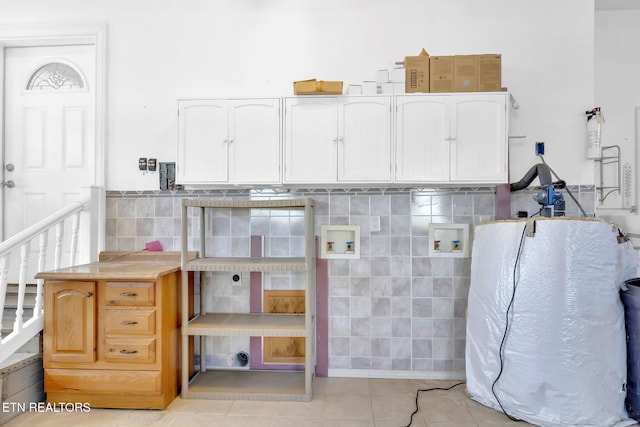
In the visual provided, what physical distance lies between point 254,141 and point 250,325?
4.19ft

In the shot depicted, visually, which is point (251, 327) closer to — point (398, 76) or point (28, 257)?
point (28, 257)

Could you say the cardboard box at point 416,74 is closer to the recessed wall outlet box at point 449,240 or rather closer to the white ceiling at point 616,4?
the recessed wall outlet box at point 449,240

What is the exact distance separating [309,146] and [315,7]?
120 cm

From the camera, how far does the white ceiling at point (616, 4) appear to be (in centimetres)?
320

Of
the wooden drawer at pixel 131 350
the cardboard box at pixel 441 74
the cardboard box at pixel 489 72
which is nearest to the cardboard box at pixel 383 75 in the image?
the cardboard box at pixel 441 74

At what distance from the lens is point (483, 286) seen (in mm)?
2330

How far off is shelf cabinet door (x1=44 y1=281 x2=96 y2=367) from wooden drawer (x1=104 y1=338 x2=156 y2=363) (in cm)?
11

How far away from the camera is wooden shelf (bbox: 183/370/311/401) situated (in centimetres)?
247

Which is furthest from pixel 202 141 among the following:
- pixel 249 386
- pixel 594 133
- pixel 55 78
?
pixel 594 133

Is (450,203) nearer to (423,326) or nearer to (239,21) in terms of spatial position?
(423,326)

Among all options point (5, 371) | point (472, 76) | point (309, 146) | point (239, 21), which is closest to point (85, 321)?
point (5, 371)

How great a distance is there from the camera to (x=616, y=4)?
10.7ft

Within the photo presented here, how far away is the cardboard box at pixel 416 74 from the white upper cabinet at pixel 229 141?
0.93m

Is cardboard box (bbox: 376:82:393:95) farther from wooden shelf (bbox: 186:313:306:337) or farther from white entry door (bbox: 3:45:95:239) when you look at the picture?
white entry door (bbox: 3:45:95:239)
